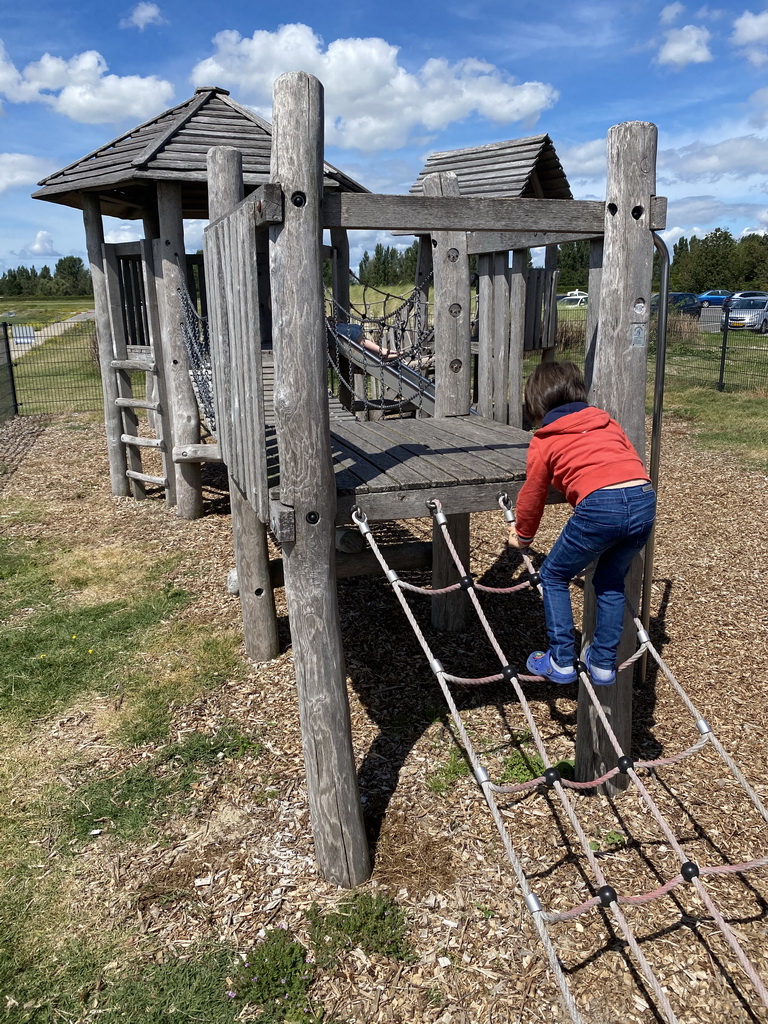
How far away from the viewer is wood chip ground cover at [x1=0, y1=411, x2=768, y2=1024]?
2.78 meters

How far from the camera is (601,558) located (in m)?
3.30

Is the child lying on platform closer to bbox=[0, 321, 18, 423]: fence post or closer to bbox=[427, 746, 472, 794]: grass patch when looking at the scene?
bbox=[427, 746, 472, 794]: grass patch

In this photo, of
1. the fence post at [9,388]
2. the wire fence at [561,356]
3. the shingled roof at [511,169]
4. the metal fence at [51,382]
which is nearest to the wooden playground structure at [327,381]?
the wire fence at [561,356]

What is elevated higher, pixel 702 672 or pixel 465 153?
pixel 465 153

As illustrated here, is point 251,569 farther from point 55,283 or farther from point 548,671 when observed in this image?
point 55,283

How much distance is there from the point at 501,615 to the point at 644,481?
109 inches

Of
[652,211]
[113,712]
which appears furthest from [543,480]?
[113,712]

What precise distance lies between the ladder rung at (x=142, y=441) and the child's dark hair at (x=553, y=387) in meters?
6.05

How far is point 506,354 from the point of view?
500 cm

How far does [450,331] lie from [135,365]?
4.80 m

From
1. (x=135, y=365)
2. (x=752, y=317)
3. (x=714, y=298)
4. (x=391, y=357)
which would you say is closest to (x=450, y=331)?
(x=391, y=357)

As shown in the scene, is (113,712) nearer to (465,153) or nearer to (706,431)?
(706,431)

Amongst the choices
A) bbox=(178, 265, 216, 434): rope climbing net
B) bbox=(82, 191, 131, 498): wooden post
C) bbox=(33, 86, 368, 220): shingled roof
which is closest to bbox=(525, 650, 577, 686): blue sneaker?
bbox=(178, 265, 216, 434): rope climbing net

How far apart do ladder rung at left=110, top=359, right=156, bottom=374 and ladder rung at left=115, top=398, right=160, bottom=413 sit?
0.33 metres
